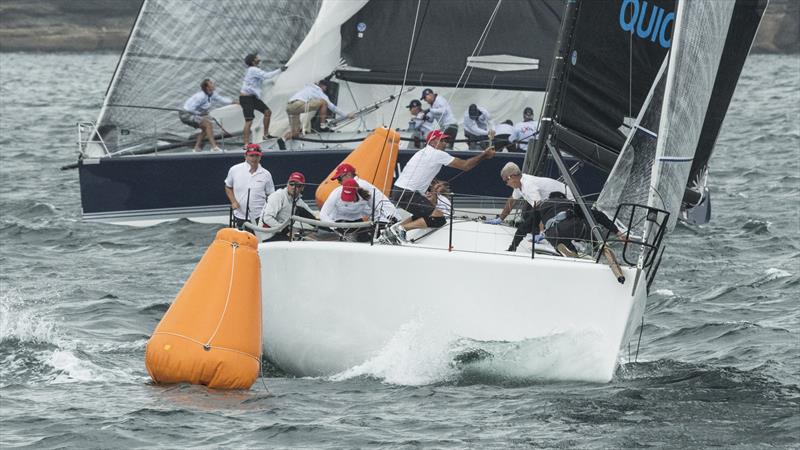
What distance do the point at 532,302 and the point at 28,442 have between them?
10.9ft

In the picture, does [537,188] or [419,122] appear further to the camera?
[419,122]

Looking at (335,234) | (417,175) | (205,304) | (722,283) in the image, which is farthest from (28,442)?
(722,283)

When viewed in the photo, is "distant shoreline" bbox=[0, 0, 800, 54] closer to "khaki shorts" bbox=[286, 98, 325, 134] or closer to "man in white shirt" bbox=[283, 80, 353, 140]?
"man in white shirt" bbox=[283, 80, 353, 140]

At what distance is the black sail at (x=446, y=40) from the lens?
19.0 meters

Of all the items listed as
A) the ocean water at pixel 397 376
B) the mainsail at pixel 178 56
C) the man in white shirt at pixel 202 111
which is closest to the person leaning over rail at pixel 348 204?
the ocean water at pixel 397 376

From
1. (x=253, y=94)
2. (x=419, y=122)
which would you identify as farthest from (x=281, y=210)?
(x=253, y=94)

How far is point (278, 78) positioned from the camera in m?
19.5

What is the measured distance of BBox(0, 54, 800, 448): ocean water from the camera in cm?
901

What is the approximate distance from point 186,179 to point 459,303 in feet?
29.8

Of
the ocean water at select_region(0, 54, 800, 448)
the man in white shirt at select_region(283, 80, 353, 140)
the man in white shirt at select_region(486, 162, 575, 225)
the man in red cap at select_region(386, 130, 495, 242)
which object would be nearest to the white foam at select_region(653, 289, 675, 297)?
the ocean water at select_region(0, 54, 800, 448)

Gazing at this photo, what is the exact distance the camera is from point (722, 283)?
1515 cm

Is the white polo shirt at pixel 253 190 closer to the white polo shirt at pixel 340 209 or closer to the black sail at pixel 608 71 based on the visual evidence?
the white polo shirt at pixel 340 209

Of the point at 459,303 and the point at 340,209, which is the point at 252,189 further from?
the point at 459,303

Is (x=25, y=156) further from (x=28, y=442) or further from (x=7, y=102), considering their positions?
(x=28, y=442)
